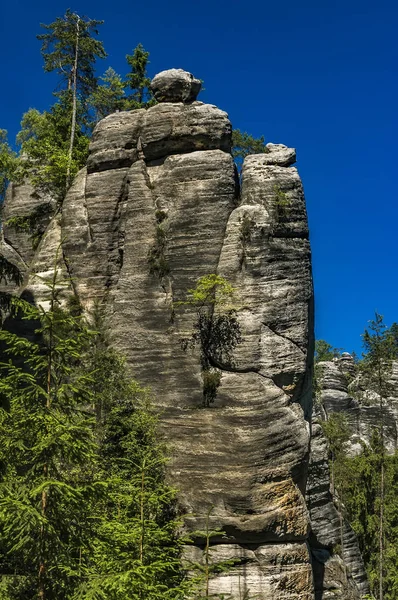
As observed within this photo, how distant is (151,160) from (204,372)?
33.0ft

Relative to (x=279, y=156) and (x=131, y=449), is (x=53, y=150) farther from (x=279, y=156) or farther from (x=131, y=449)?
(x=131, y=449)

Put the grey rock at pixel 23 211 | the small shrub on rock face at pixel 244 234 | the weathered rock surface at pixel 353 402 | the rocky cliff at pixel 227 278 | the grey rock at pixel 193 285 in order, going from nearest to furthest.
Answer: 1. the rocky cliff at pixel 227 278
2. the grey rock at pixel 193 285
3. the small shrub on rock face at pixel 244 234
4. the grey rock at pixel 23 211
5. the weathered rock surface at pixel 353 402

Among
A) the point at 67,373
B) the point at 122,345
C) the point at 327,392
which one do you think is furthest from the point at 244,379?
the point at 327,392

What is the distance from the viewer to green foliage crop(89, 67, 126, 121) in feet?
116

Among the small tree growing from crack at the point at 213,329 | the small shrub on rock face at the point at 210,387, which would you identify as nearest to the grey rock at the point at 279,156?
the small tree growing from crack at the point at 213,329

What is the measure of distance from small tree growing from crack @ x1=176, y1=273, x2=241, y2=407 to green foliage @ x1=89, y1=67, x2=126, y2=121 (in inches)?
766

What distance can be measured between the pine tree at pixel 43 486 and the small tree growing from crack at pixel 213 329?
11519mm

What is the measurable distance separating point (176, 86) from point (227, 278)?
9905mm

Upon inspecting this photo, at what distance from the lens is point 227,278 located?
2145 centimetres

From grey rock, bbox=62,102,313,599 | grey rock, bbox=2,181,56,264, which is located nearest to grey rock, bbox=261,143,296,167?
grey rock, bbox=62,102,313,599

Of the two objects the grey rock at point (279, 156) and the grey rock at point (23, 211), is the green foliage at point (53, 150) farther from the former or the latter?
the grey rock at point (279, 156)

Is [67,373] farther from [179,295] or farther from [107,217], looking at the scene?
[107,217]

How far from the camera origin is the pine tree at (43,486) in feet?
26.6

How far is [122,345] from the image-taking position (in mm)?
22094
